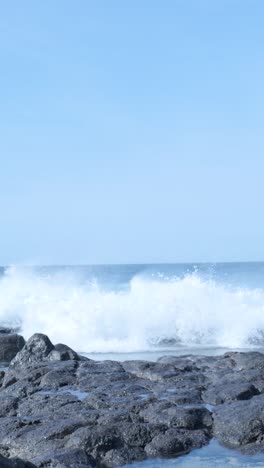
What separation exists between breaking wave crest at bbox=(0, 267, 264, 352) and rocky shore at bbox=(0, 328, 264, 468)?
30.3ft

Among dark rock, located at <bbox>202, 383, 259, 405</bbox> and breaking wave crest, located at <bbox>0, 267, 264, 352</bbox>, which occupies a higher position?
breaking wave crest, located at <bbox>0, 267, 264, 352</bbox>

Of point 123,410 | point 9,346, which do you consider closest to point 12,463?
point 123,410

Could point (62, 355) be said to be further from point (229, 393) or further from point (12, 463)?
point (12, 463)

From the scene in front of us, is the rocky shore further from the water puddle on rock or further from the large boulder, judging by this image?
the large boulder

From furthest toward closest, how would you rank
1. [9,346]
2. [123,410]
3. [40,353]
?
[9,346]
[40,353]
[123,410]

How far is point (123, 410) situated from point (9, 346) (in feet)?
27.7

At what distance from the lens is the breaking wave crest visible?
24750mm

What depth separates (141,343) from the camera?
24.5 metres

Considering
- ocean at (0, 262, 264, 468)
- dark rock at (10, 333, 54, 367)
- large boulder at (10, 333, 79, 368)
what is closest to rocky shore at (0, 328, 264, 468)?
large boulder at (10, 333, 79, 368)

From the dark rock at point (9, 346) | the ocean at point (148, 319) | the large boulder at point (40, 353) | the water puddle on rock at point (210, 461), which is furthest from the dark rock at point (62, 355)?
the water puddle on rock at point (210, 461)

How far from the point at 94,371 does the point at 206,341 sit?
11246 mm

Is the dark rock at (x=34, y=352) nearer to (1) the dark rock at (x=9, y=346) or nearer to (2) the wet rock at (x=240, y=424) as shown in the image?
(1) the dark rock at (x=9, y=346)

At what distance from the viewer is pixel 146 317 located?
27031mm

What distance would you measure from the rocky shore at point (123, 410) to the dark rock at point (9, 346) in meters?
3.47
